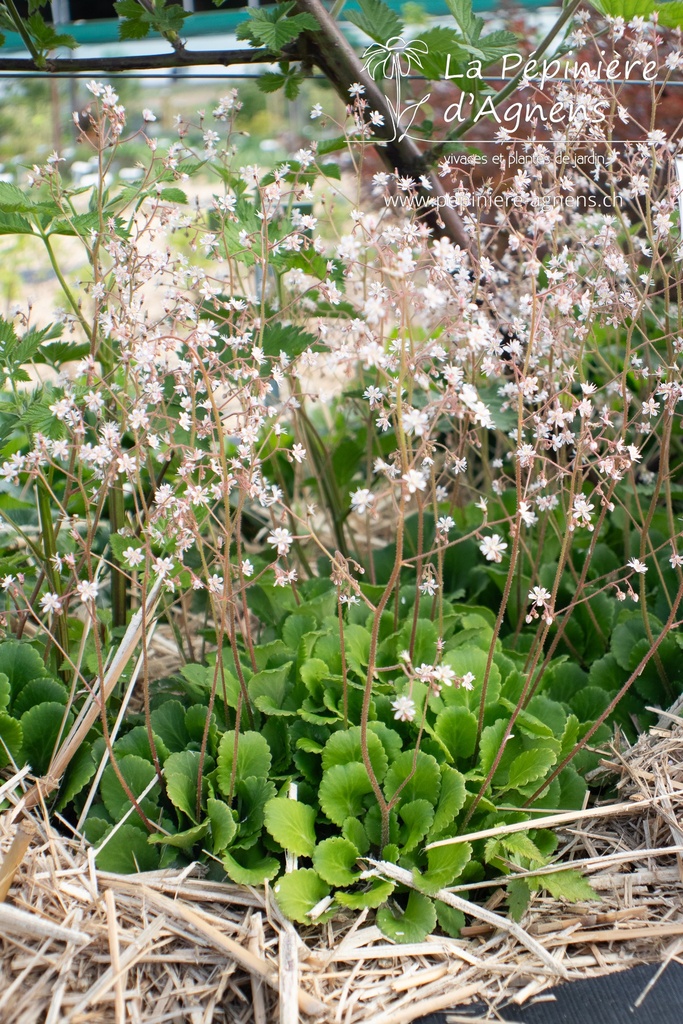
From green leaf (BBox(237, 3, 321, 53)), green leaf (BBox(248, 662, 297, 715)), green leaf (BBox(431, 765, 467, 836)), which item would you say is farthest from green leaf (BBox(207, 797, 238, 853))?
green leaf (BBox(237, 3, 321, 53))

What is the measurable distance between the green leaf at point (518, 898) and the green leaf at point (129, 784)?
0.62 metres

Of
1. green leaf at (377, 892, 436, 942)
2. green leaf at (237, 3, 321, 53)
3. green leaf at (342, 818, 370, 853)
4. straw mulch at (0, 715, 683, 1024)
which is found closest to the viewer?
straw mulch at (0, 715, 683, 1024)

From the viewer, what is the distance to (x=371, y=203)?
429 centimetres

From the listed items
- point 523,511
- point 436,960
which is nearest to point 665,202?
point 523,511

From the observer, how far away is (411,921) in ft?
4.32

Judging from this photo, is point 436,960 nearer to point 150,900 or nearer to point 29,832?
point 150,900

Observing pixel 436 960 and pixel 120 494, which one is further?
pixel 120 494

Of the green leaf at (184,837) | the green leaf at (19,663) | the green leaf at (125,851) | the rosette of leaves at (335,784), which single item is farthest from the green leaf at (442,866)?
the green leaf at (19,663)

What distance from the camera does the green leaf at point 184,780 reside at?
141 cm

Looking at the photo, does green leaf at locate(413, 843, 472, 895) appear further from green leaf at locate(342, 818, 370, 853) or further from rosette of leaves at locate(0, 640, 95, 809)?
rosette of leaves at locate(0, 640, 95, 809)

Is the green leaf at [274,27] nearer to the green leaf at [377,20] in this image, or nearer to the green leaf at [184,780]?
the green leaf at [377,20]

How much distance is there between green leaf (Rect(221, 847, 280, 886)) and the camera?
130 centimetres

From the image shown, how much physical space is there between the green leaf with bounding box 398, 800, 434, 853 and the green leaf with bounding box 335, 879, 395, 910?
7 centimetres

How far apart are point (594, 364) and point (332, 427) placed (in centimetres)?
96
